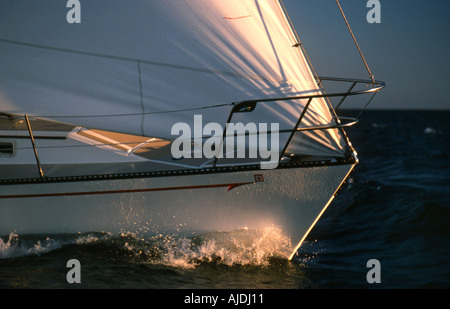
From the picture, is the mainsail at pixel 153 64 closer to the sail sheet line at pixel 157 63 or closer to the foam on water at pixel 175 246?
the sail sheet line at pixel 157 63

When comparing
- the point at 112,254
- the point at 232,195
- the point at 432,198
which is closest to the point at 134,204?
the point at 112,254

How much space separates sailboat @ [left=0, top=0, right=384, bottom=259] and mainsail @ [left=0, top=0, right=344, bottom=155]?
0.04ft

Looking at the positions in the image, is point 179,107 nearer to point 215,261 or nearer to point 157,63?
point 157,63

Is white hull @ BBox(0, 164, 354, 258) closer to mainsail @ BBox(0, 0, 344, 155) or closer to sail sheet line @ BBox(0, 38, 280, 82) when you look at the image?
mainsail @ BBox(0, 0, 344, 155)

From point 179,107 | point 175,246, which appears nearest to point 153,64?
point 179,107

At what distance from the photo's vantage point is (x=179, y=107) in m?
5.40

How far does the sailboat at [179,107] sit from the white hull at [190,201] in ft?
0.04

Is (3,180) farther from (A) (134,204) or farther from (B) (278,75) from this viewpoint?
(B) (278,75)

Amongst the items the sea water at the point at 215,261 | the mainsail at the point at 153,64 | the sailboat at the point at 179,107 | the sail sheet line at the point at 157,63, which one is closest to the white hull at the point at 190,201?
the sailboat at the point at 179,107

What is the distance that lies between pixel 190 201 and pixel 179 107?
3.77 feet

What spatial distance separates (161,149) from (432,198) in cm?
690

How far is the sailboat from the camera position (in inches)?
208

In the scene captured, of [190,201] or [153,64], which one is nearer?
[153,64]

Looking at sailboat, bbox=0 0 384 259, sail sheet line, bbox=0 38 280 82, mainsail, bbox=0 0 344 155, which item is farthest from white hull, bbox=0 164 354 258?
sail sheet line, bbox=0 38 280 82
